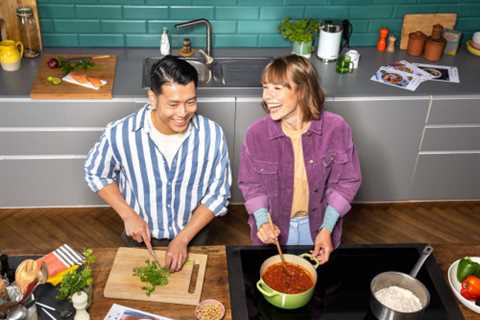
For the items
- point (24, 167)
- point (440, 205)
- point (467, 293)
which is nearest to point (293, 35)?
point (440, 205)

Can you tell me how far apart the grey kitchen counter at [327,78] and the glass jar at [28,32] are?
73 mm

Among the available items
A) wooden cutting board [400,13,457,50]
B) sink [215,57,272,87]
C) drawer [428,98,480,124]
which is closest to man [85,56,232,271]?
sink [215,57,272,87]

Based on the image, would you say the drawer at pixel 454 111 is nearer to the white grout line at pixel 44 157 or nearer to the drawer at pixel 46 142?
the drawer at pixel 46 142

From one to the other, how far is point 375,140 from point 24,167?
2.23m

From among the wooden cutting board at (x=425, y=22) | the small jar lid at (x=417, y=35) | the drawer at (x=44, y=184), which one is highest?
the wooden cutting board at (x=425, y=22)

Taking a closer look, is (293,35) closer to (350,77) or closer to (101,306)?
(350,77)

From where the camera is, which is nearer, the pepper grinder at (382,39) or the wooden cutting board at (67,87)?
the wooden cutting board at (67,87)

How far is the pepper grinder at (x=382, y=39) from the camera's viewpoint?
171 inches

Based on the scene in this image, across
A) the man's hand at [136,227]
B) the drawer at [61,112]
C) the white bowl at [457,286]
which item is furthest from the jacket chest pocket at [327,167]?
the drawer at [61,112]

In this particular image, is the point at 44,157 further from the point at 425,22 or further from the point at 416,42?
the point at 425,22

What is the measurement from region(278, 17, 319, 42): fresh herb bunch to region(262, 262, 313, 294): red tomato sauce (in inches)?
88.2

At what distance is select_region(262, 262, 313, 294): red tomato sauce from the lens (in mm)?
2145

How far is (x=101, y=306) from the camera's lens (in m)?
2.12

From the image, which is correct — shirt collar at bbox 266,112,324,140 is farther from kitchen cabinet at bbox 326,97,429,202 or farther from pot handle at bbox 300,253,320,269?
kitchen cabinet at bbox 326,97,429,202
